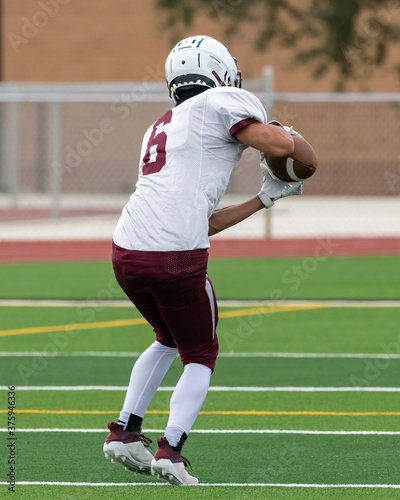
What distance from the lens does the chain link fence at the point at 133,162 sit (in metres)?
19.8

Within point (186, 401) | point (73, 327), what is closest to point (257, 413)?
point (186, 401)

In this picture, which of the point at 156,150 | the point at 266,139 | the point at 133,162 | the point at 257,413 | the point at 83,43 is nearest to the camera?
the point at 266,139

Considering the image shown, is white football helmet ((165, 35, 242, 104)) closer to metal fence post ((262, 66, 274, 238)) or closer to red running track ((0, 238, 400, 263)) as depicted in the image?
metal fence post ((262, 66, 274, 238))

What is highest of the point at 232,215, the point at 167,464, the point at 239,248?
the point at 232,215

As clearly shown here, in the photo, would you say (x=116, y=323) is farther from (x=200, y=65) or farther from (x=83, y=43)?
(x=83, y=43)

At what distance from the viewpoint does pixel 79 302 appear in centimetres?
1209

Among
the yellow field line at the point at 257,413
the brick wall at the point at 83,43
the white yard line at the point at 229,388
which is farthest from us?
the brick wall at the point at 83,43

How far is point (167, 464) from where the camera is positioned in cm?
504

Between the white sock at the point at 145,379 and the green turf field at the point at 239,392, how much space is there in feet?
1.13

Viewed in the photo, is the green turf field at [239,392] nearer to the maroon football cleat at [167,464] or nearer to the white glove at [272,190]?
the maroon football cleat at [167,464]

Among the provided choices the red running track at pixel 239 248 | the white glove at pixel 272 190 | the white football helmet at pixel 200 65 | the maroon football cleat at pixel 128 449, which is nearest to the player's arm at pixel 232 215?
the white glove at pixel 272 190

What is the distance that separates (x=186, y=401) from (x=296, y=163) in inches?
50.0

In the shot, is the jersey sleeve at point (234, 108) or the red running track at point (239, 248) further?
the red running track at point (239, 248)

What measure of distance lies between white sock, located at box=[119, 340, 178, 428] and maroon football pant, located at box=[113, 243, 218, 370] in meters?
0.23
